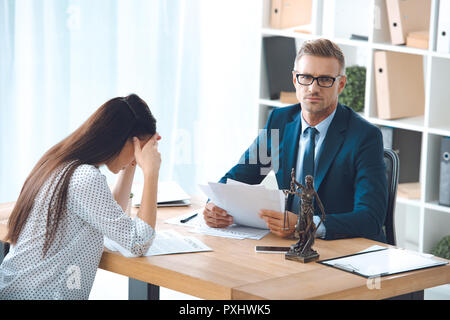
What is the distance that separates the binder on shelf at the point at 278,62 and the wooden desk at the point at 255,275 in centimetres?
227

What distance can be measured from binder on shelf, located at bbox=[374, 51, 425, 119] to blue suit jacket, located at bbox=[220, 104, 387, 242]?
122 cm

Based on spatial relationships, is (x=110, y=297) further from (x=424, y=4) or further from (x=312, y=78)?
(x=424, y=4)

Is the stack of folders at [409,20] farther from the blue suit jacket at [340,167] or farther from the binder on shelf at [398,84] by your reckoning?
the blue suit jacket at [340,167]

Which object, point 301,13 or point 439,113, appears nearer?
point 439,113

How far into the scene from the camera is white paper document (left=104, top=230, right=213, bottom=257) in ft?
6.84

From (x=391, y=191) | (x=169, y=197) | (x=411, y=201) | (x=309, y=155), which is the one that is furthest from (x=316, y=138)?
(x=411, y=201)

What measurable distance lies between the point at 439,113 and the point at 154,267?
2.20 m

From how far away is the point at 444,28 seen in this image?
351 cm

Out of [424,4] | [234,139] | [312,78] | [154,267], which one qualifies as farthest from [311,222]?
[234,139]

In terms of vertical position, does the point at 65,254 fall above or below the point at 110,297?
above

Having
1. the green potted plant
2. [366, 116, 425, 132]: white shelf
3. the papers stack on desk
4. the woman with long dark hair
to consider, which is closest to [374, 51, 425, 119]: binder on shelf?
[366, 116, 425, 132]: white shelf

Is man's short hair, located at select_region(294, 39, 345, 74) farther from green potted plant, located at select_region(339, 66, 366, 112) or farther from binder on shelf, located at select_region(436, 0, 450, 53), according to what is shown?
green potted plant, located at select_region(339, 66, 366, 112)

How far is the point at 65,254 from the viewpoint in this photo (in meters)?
2.00

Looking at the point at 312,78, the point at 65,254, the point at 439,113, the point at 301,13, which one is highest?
the point at 301,13
